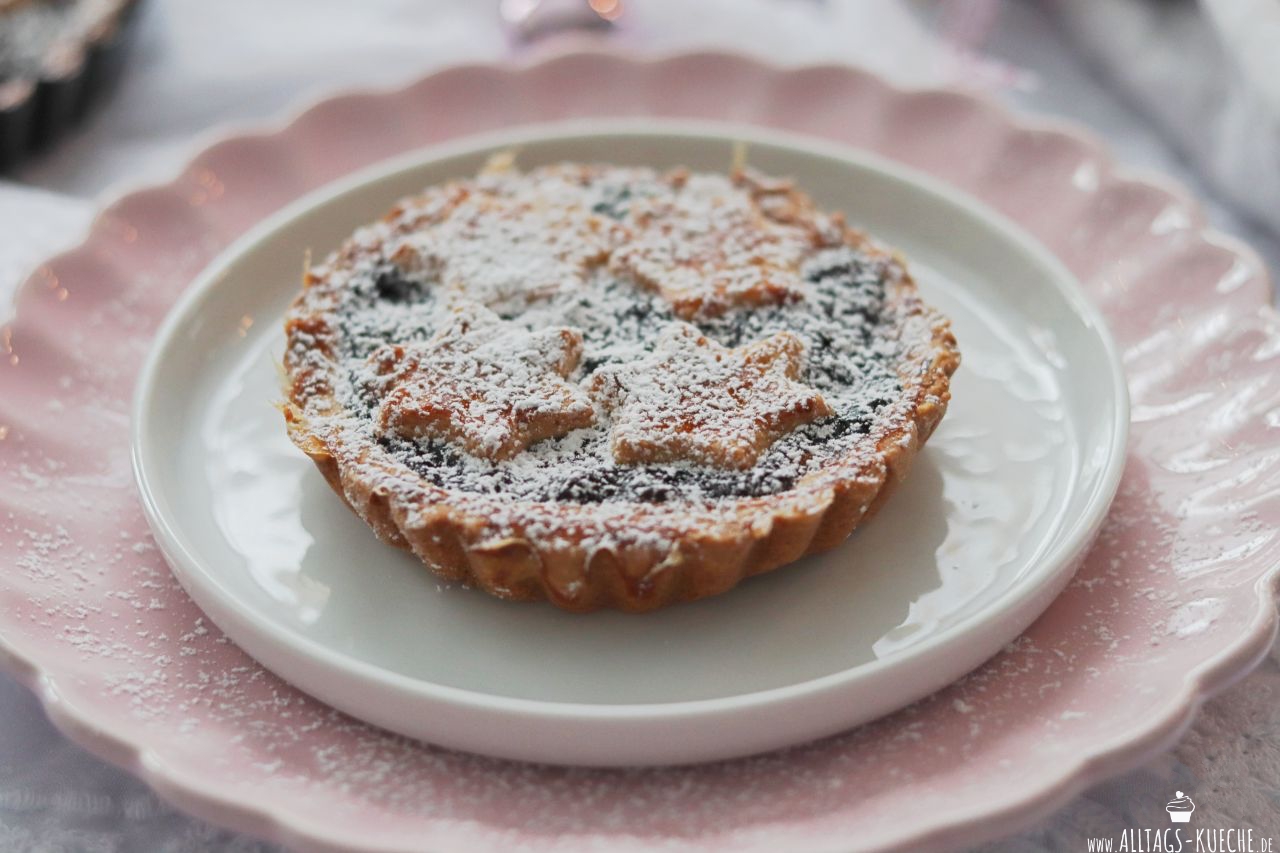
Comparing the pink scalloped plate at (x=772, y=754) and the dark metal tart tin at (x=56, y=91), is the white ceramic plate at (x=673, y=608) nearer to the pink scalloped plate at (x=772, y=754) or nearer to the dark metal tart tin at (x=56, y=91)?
the pink scalloped plate at (x=772, y=754)

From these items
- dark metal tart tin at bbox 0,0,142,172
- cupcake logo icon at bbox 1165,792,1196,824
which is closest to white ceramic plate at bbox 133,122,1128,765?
cupcake logo icon at bbox 1165,792,1196,824

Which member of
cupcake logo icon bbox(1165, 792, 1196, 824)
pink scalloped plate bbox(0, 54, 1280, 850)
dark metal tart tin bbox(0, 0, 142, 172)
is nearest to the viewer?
pink scalloped plate bbox(0, 54, 1280, 850)

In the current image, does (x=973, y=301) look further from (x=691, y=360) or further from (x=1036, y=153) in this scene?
(x=691, y=360)

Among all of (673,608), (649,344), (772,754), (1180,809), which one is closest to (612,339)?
(649,344)

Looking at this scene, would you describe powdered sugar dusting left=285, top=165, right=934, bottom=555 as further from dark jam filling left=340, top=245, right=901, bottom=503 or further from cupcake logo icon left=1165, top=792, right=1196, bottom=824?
cupcake logo icon left=1165, top=792, right=1196, bottom=824

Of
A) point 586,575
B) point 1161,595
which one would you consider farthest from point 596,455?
point 1161,595

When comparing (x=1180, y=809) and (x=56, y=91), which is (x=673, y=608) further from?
(x=56, y=91)
